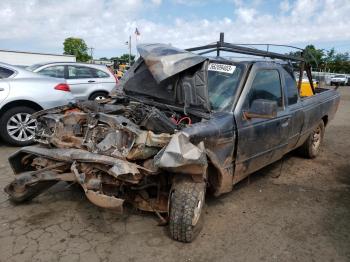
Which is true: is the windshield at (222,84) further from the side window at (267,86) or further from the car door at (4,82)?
the car door at (4,82)

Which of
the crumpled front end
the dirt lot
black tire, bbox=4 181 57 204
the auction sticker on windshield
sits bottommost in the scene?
the dirt lot

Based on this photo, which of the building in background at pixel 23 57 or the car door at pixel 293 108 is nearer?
the car door at pixel 293 108

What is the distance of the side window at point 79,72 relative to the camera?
8.93 metres

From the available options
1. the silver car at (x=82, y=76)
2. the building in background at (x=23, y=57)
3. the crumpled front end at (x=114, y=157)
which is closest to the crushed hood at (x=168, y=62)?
the crumpled front end at (x=114, y=157)

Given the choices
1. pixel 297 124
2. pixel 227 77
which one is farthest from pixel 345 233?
pixel 227 77

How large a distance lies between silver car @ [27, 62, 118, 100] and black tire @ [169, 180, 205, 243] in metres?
5.80

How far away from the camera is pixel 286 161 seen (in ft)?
20.0

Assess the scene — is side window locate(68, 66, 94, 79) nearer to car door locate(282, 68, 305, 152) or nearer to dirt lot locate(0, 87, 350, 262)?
dirt lot locate(0, 87, 350, 262)

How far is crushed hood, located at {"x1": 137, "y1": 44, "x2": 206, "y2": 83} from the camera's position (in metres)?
4.06

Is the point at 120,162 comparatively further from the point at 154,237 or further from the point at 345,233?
the point at 345,233

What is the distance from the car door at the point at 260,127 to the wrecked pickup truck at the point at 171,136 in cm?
1

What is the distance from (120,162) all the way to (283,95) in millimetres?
2727

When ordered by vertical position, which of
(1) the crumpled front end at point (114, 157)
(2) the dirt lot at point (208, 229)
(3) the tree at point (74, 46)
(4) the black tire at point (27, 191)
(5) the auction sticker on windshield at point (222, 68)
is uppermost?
(3) the tree at point (74, 46)

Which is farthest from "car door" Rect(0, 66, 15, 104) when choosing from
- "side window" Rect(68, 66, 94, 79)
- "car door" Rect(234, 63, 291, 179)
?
"car door" Rect(234, 63, 291, 179)
